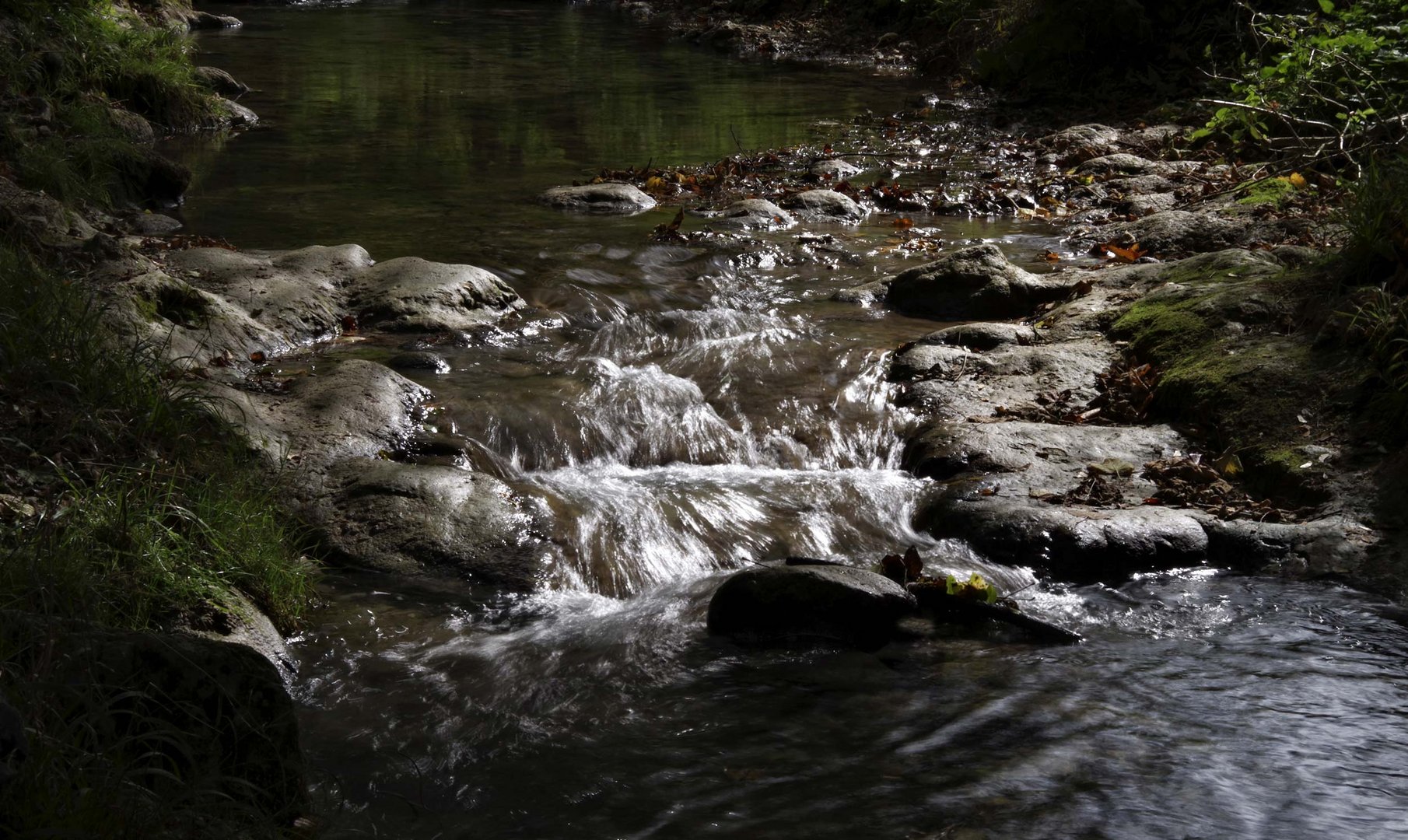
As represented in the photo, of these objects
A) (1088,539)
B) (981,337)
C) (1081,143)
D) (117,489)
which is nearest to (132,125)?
(117,489)

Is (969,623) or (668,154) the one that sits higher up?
(668,154)

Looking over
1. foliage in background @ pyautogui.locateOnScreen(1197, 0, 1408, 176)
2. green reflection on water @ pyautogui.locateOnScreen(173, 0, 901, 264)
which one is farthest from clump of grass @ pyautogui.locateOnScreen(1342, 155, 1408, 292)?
green reflection on water @ pyautogui.locateOnScreen(173, 0, 901, 264)

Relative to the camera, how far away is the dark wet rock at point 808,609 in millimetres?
4410

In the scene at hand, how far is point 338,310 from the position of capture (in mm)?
7484

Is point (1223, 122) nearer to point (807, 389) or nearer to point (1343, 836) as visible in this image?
point (807, 389)

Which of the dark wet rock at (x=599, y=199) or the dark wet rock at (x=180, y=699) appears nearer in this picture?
the dark wet rock at (x=180, y=699)

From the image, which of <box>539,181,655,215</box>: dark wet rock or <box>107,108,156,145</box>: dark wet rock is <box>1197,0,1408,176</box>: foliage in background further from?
<box>107,108,156,145</box>: dark wet rock

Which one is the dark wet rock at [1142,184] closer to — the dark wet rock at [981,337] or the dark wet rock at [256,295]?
the dark wet rock at [981,337]

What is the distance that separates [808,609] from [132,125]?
10628 millimetres

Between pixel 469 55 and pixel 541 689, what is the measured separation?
19293 millimetres

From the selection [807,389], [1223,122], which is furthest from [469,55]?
[807,389]

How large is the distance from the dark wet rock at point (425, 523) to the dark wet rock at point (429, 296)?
2180 millimetres

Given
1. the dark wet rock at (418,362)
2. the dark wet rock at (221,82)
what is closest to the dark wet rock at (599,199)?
the dark wet rock at (418,362)

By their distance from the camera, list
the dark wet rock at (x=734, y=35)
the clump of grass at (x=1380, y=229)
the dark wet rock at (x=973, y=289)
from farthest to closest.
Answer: the dark wet rock at (x=734, y=35) < the dark wet rock at (x=973, y=289) < the clump of grass at (x=1380, y=229)
